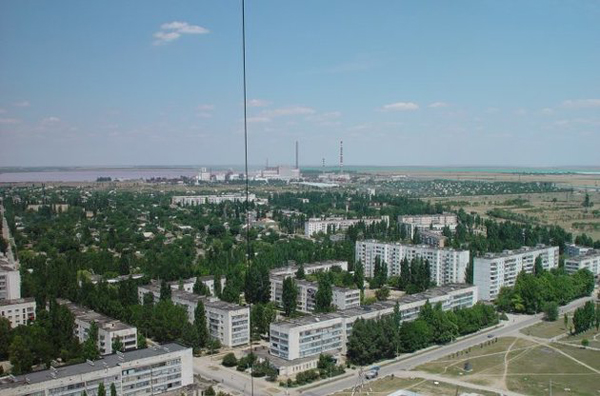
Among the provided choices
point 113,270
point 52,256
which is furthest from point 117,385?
point 52,256

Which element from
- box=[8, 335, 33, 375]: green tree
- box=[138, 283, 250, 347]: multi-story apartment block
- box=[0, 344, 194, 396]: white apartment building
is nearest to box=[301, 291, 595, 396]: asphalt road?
box=[0, 344, 194, 396]: white apartment building

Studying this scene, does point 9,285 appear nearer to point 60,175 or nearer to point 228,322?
point 60,175

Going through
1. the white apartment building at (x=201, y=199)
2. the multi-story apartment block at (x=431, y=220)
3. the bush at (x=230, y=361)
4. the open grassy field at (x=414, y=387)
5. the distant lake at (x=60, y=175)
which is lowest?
the open grassy field at (x=414, y=387)

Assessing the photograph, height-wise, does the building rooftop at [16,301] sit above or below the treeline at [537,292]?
above

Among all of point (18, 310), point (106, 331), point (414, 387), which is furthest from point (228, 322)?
point (18, 310)

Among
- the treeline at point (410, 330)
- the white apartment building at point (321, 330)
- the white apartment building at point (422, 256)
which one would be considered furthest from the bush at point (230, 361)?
the white apartment building at point (422, 256)

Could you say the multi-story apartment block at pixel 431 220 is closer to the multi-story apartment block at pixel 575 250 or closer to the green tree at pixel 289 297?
the multi-story apartment block at pixel 575 250
